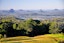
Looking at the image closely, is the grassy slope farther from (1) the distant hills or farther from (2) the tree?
(1) the distant hills

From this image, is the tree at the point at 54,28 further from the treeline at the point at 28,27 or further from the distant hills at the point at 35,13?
the distant hills at the point at 35,13

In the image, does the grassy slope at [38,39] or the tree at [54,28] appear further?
the tree at [54,28]

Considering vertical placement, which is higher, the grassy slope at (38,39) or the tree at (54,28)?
the tree at (54,28)

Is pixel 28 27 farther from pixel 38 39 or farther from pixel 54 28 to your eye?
pixel 54 28

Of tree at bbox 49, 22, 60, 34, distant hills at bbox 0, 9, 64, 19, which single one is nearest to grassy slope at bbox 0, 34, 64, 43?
tree at bbox 49, 22, 60, 34

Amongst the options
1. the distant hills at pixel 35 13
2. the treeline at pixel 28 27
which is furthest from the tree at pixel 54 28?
the distant hills at pixel 35 13

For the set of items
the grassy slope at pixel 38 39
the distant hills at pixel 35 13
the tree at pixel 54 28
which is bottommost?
the grassy slope at pixel 38 39

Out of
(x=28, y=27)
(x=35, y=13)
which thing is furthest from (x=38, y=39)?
(x=35, y=13)
